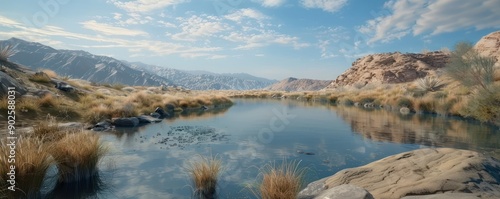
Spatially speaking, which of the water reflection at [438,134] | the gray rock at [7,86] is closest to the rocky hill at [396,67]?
the water reflection at [438,134]

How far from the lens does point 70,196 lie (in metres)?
6.65

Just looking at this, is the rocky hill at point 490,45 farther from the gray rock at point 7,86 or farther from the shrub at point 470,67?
the gray rock at point 7,86

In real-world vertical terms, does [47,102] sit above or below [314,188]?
above

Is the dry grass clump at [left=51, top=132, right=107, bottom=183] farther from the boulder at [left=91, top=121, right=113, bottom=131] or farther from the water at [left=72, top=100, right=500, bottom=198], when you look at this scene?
the boulder at [left=91, top=121, right=113, bottom=131]

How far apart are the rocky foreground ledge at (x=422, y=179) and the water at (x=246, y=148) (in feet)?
5.85

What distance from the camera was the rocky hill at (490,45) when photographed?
53219 millimetres

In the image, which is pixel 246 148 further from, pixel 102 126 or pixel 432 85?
pixel 432 85

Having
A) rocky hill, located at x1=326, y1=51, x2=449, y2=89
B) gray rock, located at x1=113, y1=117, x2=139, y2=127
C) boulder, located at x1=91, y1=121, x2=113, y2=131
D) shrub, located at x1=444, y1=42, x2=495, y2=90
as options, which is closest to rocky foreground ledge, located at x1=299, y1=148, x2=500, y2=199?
boulder, located at x1=91, y1=121, x2=113, y2=131

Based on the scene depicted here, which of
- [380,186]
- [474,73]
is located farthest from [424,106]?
[380,186]

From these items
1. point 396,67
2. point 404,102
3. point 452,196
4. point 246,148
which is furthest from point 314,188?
point 396,67

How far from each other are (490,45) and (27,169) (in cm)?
7167

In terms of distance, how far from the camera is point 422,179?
582 centimetres

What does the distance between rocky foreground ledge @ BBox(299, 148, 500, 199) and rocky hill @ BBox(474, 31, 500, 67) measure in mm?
59160

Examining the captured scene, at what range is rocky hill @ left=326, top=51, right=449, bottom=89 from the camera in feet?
218
